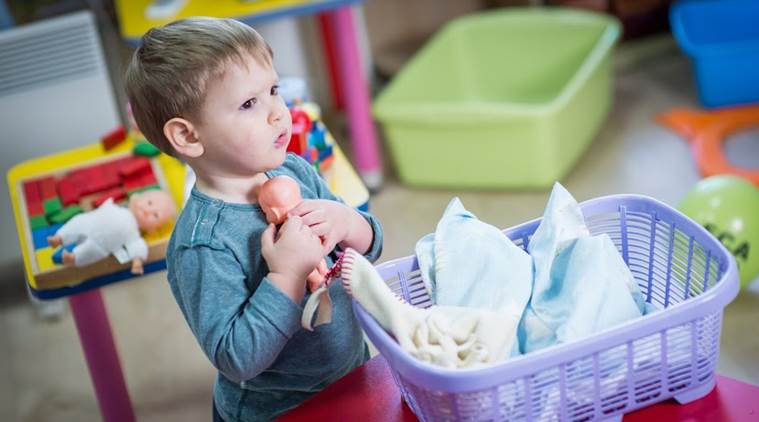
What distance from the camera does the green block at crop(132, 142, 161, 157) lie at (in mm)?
1587

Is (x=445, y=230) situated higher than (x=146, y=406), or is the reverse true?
(x=445, y=230)

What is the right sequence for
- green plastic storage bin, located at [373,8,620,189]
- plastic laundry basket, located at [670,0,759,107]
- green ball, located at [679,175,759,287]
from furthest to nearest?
plastic laundry basket, located at [670,0,759,107], green plastic storage bin, located at [373,8,620,189], green ball, located at [679,175,759,287]

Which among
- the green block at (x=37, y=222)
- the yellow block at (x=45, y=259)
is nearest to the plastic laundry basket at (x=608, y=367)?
the yellow block at (x=45, y=259)

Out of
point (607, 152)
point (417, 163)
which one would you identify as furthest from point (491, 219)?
point (607, 152)

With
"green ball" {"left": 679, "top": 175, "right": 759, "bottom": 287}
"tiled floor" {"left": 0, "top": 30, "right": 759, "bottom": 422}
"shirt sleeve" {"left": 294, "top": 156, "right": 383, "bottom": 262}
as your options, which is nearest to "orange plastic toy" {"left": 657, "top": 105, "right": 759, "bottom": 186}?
"tiled floor" {"left": 0, "top": 30, "right": 759, "bottom": 422}

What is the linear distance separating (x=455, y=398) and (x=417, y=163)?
1.65 meters

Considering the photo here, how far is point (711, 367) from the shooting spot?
86 cm

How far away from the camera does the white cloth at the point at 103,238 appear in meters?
1.28

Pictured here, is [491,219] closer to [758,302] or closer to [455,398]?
[758,302]

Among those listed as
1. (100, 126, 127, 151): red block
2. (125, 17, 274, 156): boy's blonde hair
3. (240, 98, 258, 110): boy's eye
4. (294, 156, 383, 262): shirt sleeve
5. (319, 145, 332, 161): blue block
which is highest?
(125, 17, 274, 156): boy's blonde hair

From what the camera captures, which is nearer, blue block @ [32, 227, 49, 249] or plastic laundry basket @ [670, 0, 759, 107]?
blue block @ [32, 227, 49, 249]

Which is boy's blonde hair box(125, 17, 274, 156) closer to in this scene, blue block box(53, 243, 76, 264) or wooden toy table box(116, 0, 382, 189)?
blue block box(53, 243, 76, 264)

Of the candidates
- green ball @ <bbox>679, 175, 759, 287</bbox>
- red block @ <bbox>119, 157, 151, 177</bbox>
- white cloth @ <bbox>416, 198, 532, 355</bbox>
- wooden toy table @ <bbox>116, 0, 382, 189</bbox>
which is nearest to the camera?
white cloth @ <bbox>416, 198, 532, 355</bbox>

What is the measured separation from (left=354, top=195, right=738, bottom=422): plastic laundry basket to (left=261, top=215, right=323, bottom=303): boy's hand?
0.23 ft
